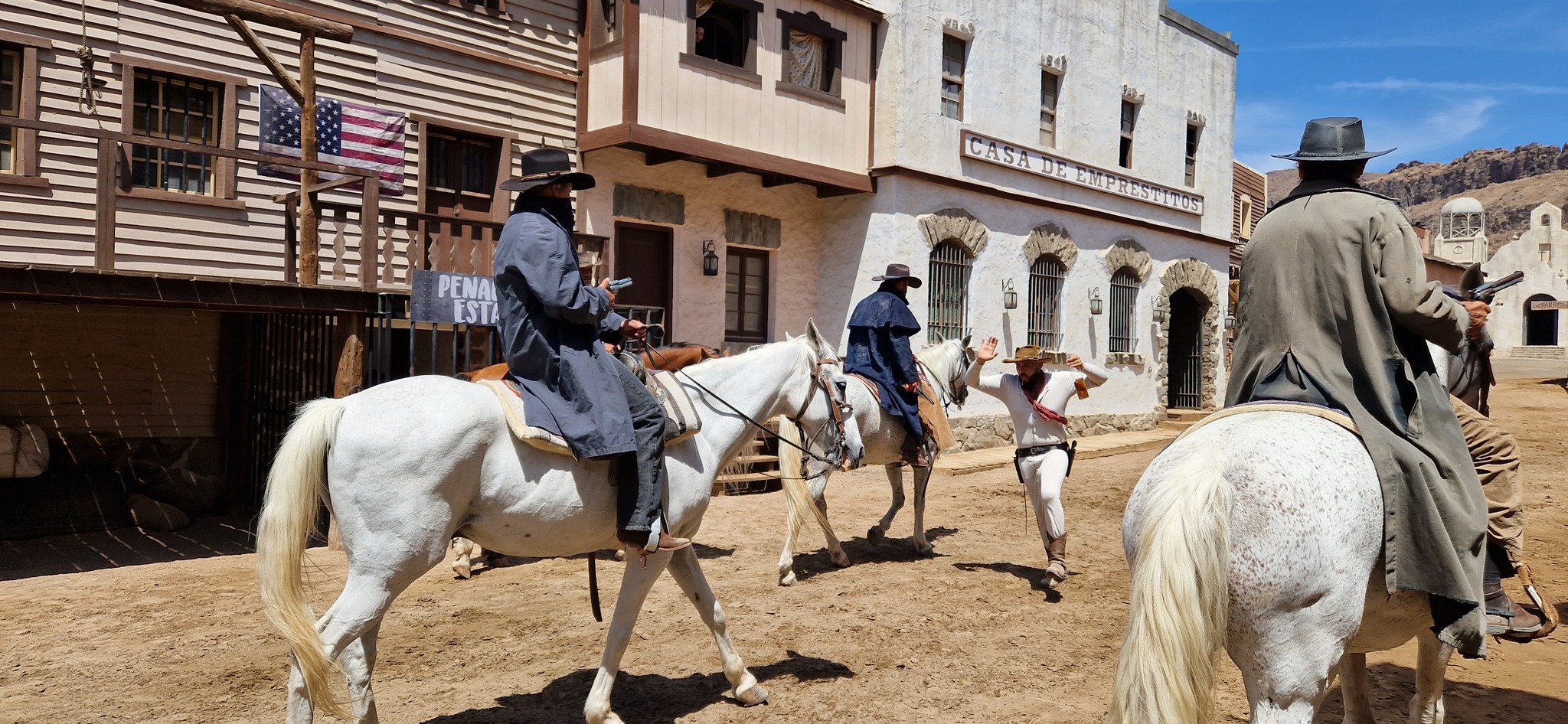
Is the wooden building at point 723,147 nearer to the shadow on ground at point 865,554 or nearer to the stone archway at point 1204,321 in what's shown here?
the shadow on ground at point 865,554

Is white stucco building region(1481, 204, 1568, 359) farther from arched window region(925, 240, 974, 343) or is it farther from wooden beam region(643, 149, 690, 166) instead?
wooden beam region(643, 149, 690, 166)

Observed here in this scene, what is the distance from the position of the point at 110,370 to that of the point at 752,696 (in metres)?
8.51

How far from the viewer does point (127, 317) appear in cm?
952

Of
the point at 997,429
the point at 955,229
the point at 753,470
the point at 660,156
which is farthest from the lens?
the point at 997,429

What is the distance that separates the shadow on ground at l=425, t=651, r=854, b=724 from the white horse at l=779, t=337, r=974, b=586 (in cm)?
191

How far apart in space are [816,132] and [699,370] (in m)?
9.23

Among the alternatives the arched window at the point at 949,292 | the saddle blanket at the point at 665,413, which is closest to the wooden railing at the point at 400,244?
the saddle blanket at the point at 665,413

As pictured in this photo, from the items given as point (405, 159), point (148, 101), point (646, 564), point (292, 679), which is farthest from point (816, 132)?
point (292, 679)

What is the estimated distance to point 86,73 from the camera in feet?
28.5

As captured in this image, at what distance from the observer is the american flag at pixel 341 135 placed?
9.74m

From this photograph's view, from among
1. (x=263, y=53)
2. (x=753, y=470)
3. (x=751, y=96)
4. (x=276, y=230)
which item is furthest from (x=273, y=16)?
(x=753, y=470)

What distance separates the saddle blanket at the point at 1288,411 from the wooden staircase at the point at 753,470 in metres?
8.14

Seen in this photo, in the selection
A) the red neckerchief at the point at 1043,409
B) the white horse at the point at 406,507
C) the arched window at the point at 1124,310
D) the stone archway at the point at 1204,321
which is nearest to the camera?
the white horse at the point at 406,507

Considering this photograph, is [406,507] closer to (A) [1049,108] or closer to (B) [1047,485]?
(B) [1047,485]
